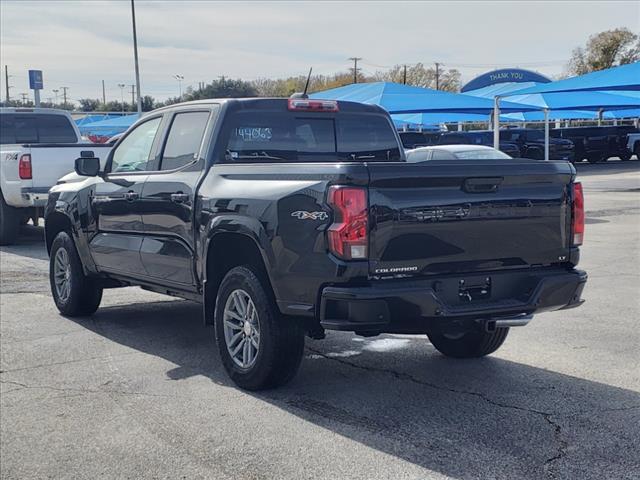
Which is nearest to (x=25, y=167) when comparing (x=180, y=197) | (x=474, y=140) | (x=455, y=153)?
(x=455, y=153)

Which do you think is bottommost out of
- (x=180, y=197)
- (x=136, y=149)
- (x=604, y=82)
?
(x=180, y=197)

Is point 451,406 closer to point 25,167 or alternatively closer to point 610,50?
point 25,167

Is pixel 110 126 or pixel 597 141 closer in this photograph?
pixel 597 141

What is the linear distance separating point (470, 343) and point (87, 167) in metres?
3.76

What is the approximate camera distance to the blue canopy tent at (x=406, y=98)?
2367 centimetres

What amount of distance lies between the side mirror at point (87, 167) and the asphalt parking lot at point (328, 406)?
57.7 inches

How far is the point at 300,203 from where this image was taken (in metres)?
5.23

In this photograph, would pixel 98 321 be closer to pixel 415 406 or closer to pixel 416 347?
pixel 416 347

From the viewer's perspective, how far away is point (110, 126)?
45.6m

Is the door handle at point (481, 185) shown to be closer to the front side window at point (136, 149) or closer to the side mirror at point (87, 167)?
the front side window at point (136, 149)

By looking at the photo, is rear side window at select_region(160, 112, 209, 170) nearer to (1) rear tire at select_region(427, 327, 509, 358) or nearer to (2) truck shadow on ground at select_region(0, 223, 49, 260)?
(1) rear tire at select_region(427, 327, 509, 358)

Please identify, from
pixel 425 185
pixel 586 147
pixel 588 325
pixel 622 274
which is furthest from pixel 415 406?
pixel 586 147

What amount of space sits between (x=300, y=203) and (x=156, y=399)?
1731mm

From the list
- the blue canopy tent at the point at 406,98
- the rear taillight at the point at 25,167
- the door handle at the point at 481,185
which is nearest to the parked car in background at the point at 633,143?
→ the blue canopy tent at the point at 406,98
